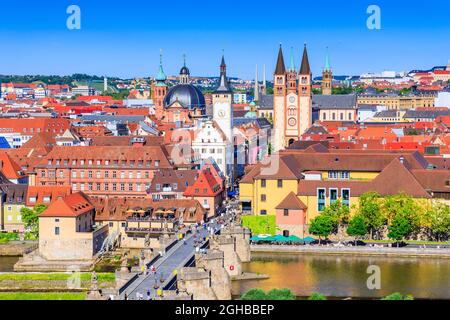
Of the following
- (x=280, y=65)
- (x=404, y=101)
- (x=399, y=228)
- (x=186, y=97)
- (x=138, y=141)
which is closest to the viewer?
(x=399, y=228)

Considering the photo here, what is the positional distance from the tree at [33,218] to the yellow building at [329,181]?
1177cm

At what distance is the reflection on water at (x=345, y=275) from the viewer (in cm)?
3528

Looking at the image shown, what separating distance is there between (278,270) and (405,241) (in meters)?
8.93

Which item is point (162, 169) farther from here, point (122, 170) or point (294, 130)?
point (294, 130)

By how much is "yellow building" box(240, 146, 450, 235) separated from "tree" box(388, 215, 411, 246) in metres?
2.34

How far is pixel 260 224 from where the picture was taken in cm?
4741

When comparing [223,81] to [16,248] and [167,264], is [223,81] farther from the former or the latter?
[167,264]

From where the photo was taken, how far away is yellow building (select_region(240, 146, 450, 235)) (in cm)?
4675

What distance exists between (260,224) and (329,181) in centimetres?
464

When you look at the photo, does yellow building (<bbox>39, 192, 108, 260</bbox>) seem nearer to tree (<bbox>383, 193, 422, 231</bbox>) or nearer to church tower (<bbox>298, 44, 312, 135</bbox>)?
tree (<bbox>383, 193, 422, 231</bbox>)

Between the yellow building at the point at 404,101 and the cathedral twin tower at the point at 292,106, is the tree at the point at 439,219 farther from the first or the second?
the yellow building at the point at 404,101

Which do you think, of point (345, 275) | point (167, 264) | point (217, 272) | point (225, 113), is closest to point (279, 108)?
point (225, 113)

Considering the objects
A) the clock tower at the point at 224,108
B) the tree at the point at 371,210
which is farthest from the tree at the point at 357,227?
the clock tower at the point at 224,108

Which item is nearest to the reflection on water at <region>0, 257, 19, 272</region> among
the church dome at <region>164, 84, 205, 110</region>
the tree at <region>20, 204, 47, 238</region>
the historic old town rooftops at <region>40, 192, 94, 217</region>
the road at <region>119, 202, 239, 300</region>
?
the historic old town rooftops at <region>40, 192, 94, 217</region>
